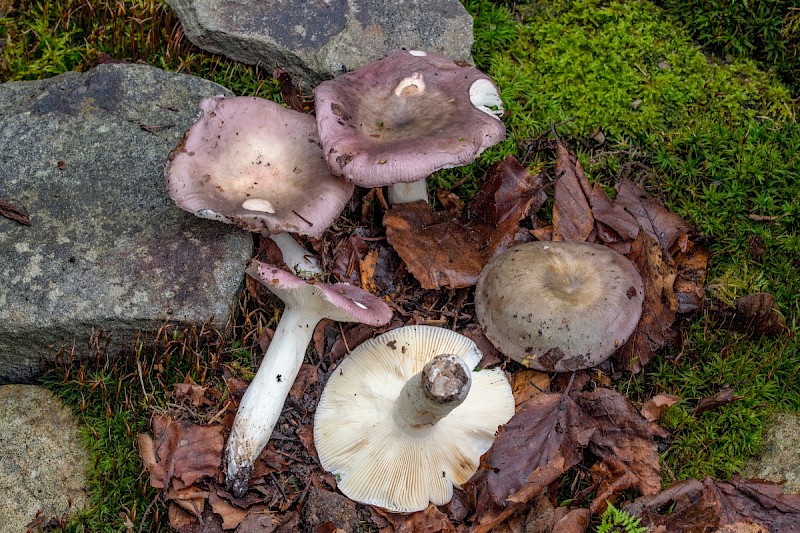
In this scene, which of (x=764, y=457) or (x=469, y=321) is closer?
(x=764, y=457)

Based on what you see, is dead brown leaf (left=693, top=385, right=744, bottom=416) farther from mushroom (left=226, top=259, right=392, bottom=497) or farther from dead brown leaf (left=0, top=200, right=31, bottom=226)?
dead brown leaf (left=0, top=200, right=31, bottom=226)

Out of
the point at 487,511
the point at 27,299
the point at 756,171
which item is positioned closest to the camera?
the point at 487,511

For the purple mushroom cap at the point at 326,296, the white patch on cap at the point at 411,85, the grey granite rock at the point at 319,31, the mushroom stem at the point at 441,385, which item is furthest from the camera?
the grey granite rock at the point at 319,31

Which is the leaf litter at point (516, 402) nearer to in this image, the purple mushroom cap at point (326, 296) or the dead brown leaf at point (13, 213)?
the purple mushroom cap at point (326, 296)

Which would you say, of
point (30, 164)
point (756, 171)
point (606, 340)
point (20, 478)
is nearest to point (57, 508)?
point (20, 478)

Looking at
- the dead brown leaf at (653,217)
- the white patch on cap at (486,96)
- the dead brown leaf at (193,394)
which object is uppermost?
Answer: the white patch on cap at (486,96)

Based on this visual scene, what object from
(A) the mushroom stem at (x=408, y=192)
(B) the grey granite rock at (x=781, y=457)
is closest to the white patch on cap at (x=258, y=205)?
(A) the mushroom stem at (x=408, y=192)

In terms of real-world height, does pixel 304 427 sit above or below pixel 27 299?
below

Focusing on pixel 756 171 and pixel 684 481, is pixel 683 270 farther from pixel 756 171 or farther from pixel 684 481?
pixel 684 481
